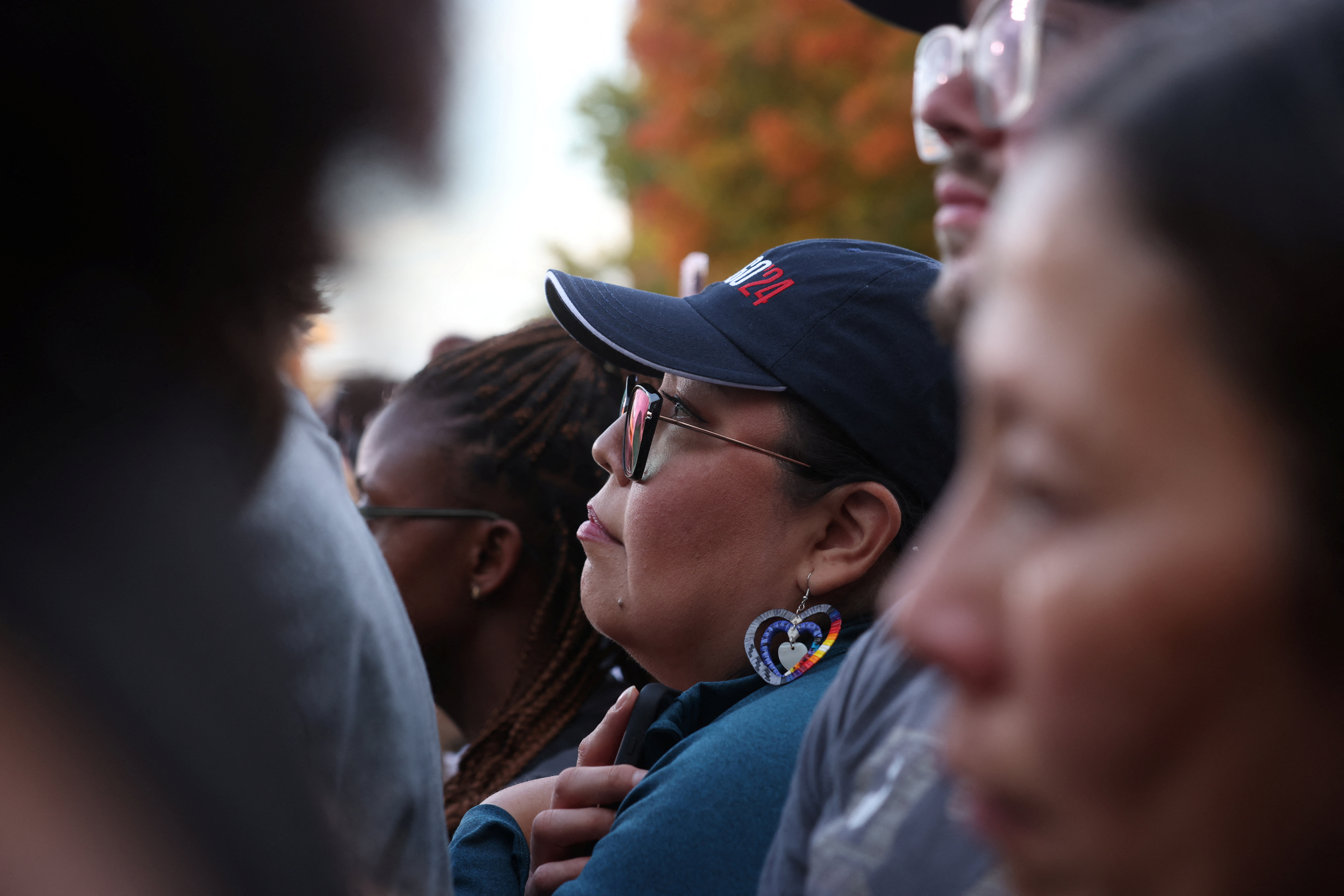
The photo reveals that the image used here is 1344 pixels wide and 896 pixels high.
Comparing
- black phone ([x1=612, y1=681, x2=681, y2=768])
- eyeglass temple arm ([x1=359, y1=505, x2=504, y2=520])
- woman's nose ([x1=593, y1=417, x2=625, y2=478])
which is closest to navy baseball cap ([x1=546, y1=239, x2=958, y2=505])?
woman's nose ([x1=593, y1=417, x2=625, y2=478])

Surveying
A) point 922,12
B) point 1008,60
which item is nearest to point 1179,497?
point 1008,60

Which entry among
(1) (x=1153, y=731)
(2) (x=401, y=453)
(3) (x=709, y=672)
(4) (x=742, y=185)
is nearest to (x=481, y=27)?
(1) (x=1153, y=731)

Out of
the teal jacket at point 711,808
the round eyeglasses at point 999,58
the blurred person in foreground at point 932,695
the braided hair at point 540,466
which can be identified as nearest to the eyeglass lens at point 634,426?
the teal jacket at point 711,808

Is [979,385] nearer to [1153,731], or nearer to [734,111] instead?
[1153,731]

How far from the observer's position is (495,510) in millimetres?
3365

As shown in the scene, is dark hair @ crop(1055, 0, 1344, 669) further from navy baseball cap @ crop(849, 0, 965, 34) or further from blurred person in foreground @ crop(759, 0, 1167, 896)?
navy baseball cap @ crop(849, 0, 965, 34)

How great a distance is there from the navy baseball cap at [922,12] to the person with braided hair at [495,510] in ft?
6.31

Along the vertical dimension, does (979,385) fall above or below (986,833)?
above

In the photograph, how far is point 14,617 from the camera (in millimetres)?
908

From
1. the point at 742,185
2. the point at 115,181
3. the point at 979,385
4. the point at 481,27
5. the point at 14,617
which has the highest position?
the point at 481,27

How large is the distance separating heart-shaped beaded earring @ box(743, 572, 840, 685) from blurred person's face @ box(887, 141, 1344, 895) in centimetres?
130

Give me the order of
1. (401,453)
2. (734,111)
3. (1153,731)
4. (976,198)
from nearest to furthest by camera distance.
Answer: (1153,731), (976,198), (401,453), (734,111)

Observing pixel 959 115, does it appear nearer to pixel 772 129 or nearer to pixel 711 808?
pixel 711 808

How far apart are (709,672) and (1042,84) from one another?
135cm
